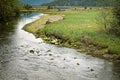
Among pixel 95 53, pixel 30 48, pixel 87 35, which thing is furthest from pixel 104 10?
pixel 30 48

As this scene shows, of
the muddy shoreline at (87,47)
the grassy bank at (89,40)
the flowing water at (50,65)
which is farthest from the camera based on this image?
the grassy bank at (89,40)

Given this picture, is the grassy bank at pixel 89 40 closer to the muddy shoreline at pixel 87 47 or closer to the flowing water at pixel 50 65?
the muddy shoreline at pixel 87 47

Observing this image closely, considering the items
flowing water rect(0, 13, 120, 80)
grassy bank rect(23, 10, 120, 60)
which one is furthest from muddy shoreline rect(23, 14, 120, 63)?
flowing water rect(0, 13, 120, 80)

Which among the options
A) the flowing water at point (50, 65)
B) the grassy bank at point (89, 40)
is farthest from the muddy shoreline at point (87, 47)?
the flowing water at point (50, 65)

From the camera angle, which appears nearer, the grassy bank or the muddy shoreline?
the muddy shoreline

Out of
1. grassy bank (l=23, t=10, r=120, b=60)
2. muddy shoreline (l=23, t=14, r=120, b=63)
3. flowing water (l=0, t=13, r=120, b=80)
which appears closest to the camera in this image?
flowing water (l=0, t=13, r=120, b=80)

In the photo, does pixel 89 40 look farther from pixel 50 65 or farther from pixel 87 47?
pixel 50 65

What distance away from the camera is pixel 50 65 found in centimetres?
3300

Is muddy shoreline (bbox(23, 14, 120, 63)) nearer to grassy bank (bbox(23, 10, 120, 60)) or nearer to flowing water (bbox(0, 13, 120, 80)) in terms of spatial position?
grassy bank (bbox(23, 10, 120, 60))

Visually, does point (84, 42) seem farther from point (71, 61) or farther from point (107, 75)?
point (107, 75)

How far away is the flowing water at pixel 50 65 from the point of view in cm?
2859

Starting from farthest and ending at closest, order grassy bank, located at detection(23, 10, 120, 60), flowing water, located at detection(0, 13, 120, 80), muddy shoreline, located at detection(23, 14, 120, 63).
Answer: grassy bank, located at detection(23, 10, 120, 60) → muddy shoreline, located at detection(23, 14, 120, 63) → flowing water, located at detection(0, 13, 120, 80)

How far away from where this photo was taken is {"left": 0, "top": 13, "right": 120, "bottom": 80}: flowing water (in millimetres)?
28594

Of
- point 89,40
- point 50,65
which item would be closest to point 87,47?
point 89,40
